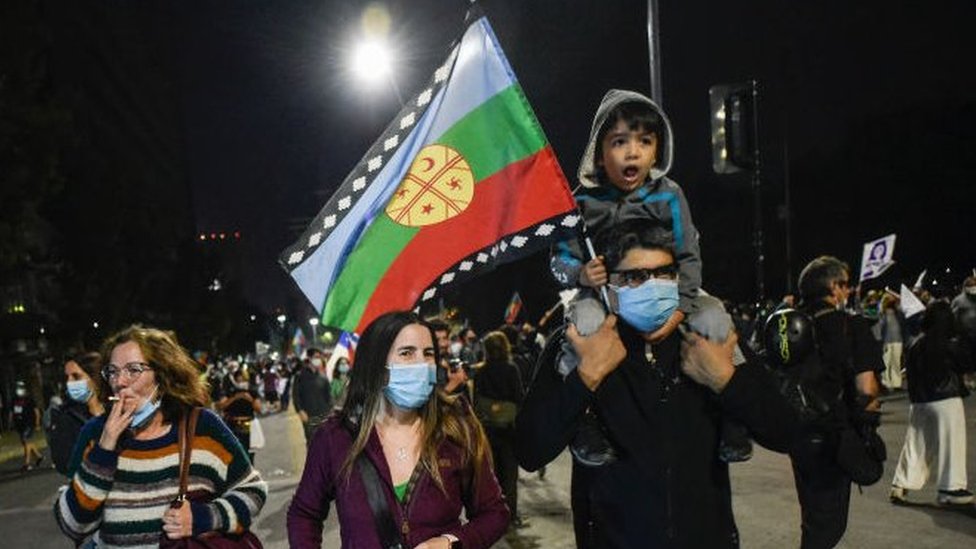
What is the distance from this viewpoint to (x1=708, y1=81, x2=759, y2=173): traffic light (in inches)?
345

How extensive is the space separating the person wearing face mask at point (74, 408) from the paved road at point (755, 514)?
2.18 metres

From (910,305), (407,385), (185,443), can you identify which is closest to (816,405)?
(407,385)

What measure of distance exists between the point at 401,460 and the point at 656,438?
35.4 inches

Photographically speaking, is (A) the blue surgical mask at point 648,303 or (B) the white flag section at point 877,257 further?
(B) the white flag section at point 877,257

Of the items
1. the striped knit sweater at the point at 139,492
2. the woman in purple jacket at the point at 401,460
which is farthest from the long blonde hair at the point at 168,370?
the woman in purple jacket at the point at 401,460

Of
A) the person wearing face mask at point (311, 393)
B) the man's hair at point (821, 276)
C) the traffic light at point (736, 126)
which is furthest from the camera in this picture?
the person wearing face mask at point (311, 393)

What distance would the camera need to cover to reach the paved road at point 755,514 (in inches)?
262

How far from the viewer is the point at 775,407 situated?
8.29 ft

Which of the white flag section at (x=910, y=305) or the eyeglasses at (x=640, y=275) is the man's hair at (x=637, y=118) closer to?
the eyeglasses at (x=640, y=275)

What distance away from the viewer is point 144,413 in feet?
Answer: 11.5

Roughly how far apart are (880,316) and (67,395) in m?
15.2

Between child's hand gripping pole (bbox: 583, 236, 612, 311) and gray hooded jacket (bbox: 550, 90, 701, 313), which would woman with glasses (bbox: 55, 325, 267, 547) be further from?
child's hand gripping pole (bbox: 583, 236, 612, 311)

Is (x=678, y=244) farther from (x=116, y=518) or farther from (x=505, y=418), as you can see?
(x=505, y=418)

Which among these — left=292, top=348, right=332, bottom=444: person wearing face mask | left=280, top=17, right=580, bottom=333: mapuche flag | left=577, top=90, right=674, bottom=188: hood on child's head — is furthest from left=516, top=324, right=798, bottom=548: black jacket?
left=292, top=348, right=332, bottom=444: person wearing face mask
